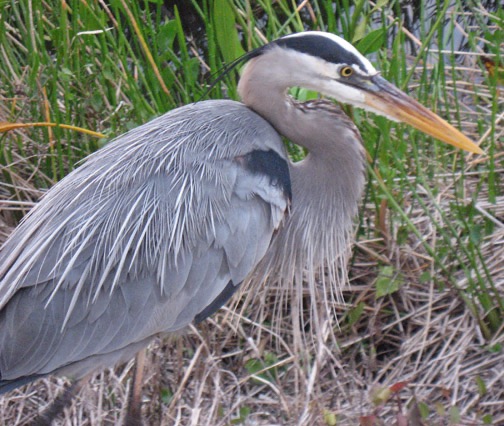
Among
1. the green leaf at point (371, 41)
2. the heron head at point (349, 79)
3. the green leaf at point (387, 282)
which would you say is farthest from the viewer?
the green leaf at point (371, 41)

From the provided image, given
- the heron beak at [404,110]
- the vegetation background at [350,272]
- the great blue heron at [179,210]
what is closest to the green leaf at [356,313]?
the vegetation background at [350,272]

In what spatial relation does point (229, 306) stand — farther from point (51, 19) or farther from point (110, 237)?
point (51, 19)

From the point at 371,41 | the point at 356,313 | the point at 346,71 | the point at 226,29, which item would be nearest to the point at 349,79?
the point at 346,71

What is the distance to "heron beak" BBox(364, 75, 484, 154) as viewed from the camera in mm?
2578

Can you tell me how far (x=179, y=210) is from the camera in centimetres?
254

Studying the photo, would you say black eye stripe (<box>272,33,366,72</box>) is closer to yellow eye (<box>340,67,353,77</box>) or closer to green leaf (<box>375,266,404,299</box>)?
yellow eye (<box>340,67,353,77</box>)

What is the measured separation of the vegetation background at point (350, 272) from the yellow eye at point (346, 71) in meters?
0.37

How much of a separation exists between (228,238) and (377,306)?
65cm

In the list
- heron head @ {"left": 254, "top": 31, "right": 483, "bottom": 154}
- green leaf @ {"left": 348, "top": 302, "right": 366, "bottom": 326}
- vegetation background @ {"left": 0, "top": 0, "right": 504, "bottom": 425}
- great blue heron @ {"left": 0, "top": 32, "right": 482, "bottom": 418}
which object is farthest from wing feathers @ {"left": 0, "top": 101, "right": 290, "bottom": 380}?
green leaf @ {"left": 348, "top": 302, "right": 366, "bottom": 326}

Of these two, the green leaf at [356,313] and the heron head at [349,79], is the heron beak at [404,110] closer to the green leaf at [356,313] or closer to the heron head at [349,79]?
the heron head at [349,79]

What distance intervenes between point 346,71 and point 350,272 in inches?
30.4

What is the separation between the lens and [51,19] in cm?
377

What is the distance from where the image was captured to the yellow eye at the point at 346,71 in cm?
255

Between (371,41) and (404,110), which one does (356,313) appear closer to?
(404,110)
